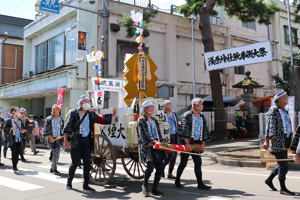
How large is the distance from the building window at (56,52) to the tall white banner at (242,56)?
37.8 ft

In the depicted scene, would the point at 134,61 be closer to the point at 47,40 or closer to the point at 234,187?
the point at 234,187

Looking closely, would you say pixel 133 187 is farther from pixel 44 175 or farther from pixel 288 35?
pixel 288 35

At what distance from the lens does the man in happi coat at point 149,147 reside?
5.64m

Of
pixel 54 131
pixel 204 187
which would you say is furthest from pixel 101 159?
pixel 54 131

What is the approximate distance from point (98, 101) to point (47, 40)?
14.5 meters

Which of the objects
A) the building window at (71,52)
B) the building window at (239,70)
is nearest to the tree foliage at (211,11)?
the building window at (239,70)

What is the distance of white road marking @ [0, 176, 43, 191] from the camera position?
6590 millimetres

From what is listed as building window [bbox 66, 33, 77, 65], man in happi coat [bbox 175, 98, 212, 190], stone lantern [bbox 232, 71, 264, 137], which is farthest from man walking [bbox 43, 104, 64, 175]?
stone lantern [bbox 232, 71, 264, 137]

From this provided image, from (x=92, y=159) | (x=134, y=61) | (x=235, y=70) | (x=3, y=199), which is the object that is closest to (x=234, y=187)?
(x=92, y=159)

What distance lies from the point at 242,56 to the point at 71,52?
11853 mm

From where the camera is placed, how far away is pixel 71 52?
20.4 metres

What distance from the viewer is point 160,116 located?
639 cm

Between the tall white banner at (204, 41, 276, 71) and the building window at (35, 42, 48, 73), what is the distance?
1452 centimetres

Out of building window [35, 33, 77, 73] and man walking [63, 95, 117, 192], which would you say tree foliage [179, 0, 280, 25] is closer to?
building window [35, 33, 77, 73]
